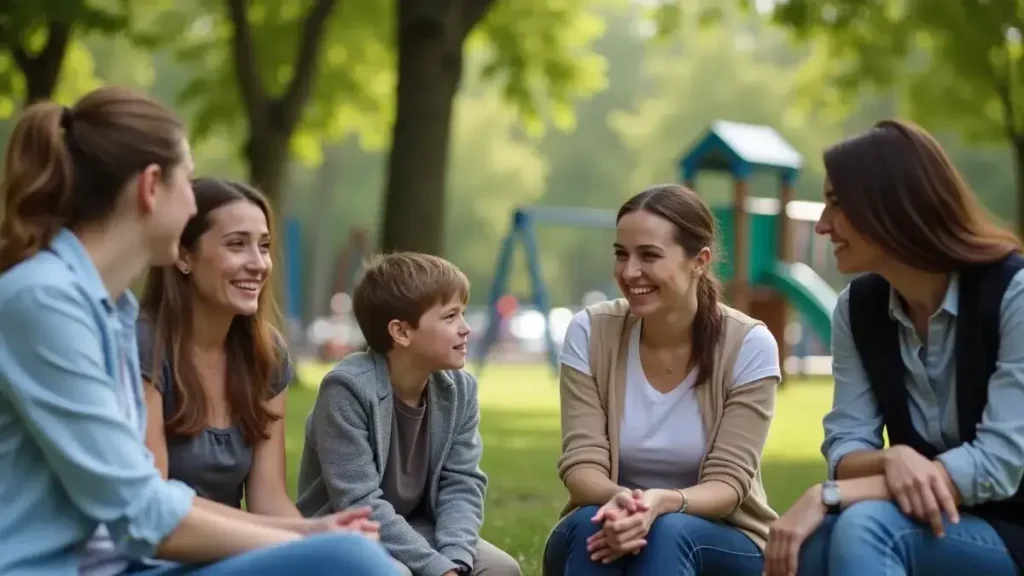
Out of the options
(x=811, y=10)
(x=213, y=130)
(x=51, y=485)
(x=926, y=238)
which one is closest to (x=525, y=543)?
(x=926, y=238)

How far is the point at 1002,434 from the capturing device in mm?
3328

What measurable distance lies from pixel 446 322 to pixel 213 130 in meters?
16.6

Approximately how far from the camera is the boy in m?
3.98

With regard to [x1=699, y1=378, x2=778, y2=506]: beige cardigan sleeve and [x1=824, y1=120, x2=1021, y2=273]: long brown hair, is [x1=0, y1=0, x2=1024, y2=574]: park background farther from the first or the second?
[x1=824, y1=120, x2=1021, y2=273]: long brown hair

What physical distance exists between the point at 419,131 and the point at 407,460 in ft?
23.4

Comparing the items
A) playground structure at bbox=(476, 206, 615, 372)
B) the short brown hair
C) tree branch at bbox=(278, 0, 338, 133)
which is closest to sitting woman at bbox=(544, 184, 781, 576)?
the short brown hair

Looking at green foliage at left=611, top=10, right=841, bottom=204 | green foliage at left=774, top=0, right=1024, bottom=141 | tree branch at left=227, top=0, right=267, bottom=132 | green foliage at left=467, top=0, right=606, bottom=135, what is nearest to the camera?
green foliage at left=774, top=0, right=1024, bottom=141

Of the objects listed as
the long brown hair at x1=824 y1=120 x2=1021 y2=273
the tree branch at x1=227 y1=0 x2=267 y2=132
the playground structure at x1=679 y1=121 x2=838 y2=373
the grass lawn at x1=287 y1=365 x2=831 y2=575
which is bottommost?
the grass lawn at x1=287 y1=365 x2=831 y2=575

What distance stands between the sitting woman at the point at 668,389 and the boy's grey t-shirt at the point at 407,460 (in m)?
0.43

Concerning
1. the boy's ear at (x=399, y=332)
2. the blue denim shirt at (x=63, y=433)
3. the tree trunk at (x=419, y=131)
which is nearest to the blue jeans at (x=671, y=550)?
the boy's ear at (x=399, y=332)

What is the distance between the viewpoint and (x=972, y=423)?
347cm

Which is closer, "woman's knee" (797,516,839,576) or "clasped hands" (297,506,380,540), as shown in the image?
"clasped hands" (297,506,380,540)

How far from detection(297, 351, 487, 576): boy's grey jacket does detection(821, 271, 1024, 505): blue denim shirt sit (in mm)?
1089

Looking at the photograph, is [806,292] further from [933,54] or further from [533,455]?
[533,455]
